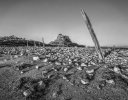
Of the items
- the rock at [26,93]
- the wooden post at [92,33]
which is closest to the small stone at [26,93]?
the rock at [26,93]

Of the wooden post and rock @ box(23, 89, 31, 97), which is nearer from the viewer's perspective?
rock @ box(23, 89, 31, 97)

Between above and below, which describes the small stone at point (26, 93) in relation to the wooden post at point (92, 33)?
below

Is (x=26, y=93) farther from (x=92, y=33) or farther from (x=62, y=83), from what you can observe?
(x=92, y=33)

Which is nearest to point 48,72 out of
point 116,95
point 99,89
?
point 99,89

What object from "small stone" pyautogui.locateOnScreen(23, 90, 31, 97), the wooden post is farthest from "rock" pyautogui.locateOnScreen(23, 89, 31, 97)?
the wooden post

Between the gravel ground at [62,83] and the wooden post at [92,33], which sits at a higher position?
the wooden post at [92,33]

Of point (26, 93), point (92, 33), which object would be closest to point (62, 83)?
point (26, 93)

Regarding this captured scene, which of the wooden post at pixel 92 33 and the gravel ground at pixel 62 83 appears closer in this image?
the gravel ground at pixel 62 83

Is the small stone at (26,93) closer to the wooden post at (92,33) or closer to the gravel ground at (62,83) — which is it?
the gravel ground at (62,83)

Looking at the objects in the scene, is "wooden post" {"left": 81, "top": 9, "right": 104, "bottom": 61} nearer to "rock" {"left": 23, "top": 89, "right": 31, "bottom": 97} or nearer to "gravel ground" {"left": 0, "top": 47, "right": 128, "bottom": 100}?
"gravel ground" {"left": 0, "top": 47, "right": 128, "bottom": 100}

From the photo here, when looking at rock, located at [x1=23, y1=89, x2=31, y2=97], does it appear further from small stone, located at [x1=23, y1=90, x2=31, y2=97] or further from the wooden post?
the wooden post

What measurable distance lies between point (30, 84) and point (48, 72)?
5.78 ft

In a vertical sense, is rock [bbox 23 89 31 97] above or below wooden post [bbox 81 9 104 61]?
below

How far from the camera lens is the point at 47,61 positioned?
11.0 metres
